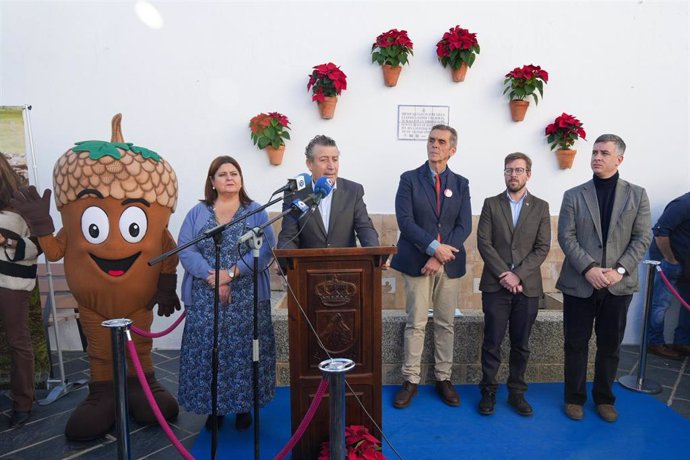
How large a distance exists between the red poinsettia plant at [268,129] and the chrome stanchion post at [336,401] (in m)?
2.90

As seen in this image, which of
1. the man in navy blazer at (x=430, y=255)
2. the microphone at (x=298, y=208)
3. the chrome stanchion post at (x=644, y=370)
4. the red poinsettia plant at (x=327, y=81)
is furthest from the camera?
the red poinsettia plant at (x=327, y=81)

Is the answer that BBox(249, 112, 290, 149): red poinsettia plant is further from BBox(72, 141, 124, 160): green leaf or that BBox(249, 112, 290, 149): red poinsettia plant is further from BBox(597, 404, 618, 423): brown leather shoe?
BBox(597, 404, 618, 423): brown leather shoe

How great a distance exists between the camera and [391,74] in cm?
429

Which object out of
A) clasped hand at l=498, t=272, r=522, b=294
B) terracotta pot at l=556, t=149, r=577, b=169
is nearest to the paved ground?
clasped hand at l=498, t=272, r=522, b=294

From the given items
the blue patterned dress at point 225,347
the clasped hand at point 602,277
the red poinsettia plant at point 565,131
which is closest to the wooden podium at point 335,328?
the blue patterned dress at point 225,347

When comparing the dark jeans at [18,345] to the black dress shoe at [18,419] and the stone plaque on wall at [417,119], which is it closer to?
the black dress shoe at [18,419]

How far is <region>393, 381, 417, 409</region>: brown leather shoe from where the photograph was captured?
3262 millimetres

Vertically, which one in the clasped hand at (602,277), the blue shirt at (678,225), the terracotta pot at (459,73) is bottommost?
the clasped hand at (602,277)

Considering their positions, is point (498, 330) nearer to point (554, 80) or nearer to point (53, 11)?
point (554, 80)

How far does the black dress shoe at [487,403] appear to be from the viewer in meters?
3.16

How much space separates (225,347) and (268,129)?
2.25m

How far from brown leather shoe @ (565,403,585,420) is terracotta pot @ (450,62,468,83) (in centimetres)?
302

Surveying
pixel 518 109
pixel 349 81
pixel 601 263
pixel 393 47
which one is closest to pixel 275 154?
pixel 349 81

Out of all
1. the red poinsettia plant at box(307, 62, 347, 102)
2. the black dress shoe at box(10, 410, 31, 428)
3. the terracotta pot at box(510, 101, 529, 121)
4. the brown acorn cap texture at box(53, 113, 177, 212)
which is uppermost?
the red poinsettia plant at box(307, 62, 347, 102)
